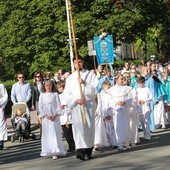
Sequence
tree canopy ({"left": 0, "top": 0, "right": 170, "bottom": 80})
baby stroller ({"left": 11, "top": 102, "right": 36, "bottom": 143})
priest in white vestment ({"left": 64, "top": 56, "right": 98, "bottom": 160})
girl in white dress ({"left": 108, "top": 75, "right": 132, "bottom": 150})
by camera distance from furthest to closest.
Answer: tree canopy ({"left": 0, "top": 0, "right": 170, "bottom": 80}), baby stroller ({"left": 11, "top": 102, "right": 36, "bottom": 143}), girl in white dress ({"left": 108, "top": 75, "right": 132, "bottom": 150}), priest in white vestment ({"left": 64, "top": 56, "right": 98, "bottom": 160})

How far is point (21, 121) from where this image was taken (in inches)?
667

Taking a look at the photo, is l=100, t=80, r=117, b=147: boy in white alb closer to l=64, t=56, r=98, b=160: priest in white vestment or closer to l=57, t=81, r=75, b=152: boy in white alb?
l=57, t=81, r=75, b=152: boy in white alb

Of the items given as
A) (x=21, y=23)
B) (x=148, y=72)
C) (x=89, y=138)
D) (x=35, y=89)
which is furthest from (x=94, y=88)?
(x=21, y=23)

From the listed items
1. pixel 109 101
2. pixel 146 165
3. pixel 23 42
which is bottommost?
pixel 146 165

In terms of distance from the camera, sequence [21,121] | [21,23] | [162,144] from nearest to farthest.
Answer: [162,144] < [21,121] < [21,23]

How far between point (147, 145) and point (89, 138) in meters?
2.28

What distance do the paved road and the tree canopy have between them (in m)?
36.4

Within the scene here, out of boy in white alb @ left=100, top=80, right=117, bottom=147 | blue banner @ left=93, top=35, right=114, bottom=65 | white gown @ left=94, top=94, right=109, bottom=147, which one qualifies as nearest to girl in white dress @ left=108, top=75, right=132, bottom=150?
white gown @ left=94, top=94, right=109, bottom=147

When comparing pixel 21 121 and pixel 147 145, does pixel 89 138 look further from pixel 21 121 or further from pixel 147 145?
pixel 21 121

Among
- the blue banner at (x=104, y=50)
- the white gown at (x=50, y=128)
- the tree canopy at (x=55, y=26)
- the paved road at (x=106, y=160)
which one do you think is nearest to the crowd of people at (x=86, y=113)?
the white gown at (x=50, y=128)

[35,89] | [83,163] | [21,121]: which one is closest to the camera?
[83,163]

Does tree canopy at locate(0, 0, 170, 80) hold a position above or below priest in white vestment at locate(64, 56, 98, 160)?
above

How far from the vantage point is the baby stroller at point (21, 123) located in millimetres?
16859

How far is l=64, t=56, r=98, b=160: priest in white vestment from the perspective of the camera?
12.1m
